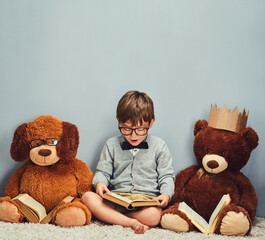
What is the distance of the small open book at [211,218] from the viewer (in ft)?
4.16

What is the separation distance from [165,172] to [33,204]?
1.95 feet

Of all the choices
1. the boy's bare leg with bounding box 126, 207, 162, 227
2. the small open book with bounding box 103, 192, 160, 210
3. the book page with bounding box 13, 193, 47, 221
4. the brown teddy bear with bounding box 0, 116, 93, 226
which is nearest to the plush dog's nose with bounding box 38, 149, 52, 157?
the brown teddy bear with bounding box 0, 116, 93, 226

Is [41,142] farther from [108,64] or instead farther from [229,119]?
[229,119]

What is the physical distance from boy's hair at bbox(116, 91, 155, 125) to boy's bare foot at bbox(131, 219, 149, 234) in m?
0.42

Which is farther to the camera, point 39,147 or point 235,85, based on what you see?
point 235,85

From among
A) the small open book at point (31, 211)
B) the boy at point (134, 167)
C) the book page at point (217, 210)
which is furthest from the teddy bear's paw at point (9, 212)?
the book page at point (217, 210)

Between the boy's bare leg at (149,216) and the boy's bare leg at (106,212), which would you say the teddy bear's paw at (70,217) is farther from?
the boy's bare leg at (149,216)

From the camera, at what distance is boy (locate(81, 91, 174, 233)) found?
1.32m

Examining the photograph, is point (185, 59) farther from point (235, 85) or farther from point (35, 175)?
point (35, 175)

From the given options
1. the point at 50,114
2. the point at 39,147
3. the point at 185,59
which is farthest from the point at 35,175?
the point at 185,59

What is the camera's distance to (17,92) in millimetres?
1609

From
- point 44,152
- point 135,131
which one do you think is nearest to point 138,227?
point 135,131

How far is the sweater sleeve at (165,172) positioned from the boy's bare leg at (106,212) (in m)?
0.21

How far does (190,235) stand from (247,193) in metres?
0.36
